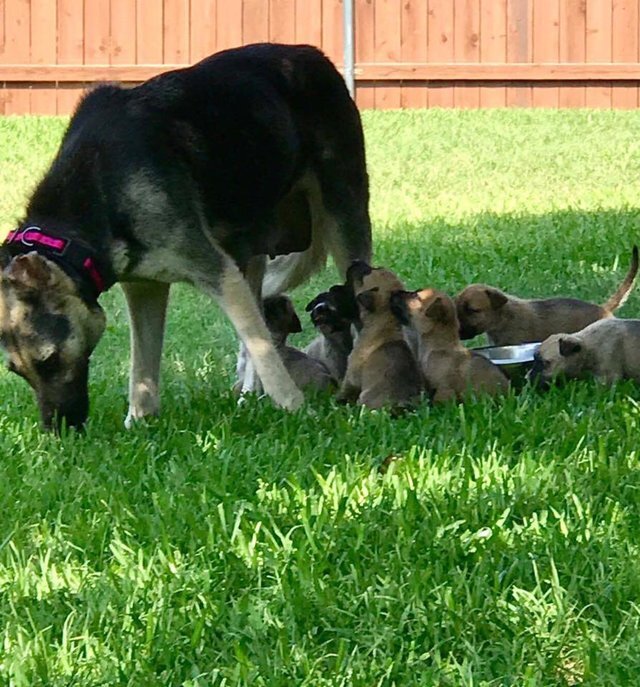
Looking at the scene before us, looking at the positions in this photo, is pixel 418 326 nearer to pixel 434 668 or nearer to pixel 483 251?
pixel 434 668

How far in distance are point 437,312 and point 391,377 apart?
0.44 meters

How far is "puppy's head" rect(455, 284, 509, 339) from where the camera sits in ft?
25.0

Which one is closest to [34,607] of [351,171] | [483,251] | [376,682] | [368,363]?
[376,682]

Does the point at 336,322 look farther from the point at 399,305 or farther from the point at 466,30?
the point at 466,30

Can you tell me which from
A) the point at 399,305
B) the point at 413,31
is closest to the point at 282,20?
the point at 413,31

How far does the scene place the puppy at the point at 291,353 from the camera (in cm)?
754

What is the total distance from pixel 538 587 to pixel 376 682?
2.08 ft

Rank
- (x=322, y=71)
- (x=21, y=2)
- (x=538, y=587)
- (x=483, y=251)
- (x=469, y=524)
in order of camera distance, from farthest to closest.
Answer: (x=21, y=2) < (x=483, y=251) < (x=322, y=71) < (x=469, y=524) < (x=538, y=587)

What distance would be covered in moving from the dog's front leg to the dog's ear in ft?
5.34

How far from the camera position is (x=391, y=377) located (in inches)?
261

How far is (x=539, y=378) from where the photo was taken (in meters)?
6.76

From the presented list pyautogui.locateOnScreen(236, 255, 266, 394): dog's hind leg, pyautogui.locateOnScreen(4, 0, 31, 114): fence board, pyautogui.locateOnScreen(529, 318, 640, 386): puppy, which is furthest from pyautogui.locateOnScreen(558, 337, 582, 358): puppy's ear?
pyautogui.locateOnScreen(4, 0, 31, 114): fence board

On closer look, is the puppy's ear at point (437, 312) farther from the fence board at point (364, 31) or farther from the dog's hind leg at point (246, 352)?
the fence board at point (364, 31)

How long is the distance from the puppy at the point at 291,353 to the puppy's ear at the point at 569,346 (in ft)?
4.31
